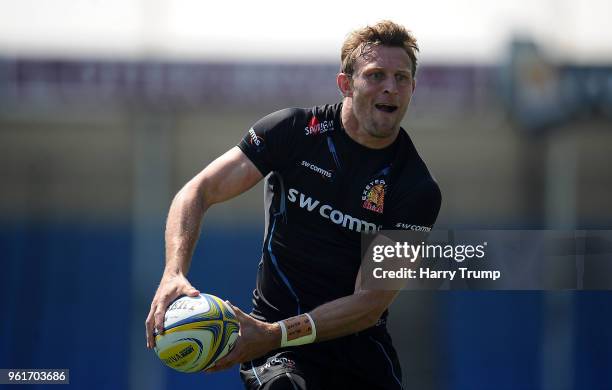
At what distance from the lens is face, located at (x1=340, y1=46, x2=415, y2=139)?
528cm

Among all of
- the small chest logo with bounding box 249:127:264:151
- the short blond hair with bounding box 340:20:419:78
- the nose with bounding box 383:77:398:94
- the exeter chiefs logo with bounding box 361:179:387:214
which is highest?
the short blond hair with bounding box 340:20:419:78

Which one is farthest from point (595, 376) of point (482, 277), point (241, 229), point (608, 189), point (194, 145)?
point (482, 277)

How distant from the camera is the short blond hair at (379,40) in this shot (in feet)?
→ 17.6

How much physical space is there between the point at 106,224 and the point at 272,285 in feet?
32.3

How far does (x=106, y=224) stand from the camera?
14.9 m

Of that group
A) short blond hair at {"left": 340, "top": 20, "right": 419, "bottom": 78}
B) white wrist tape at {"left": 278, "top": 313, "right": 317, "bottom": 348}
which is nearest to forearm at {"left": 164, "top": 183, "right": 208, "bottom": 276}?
white wrist tape at {"left": 278, "top": 313, "right": 317, "bottom": 348}

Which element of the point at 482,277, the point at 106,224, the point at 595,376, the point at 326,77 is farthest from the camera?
the point at 106,224

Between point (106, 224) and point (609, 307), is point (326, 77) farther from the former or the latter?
point (609, 307)

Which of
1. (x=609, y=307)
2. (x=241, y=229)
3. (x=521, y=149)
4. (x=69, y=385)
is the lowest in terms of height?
(x=69, y=385)

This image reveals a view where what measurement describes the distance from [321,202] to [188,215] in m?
0.74

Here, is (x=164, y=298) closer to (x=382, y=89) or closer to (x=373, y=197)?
(x=373, y=197)

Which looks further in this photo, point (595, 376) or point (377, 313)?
point (595, 376)

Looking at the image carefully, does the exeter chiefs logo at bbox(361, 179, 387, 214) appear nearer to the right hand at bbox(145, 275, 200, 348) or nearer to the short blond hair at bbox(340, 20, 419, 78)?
the short blond hair at bbox(340, 20, 419, 78)

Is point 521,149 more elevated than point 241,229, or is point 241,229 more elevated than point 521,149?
point 521,149
